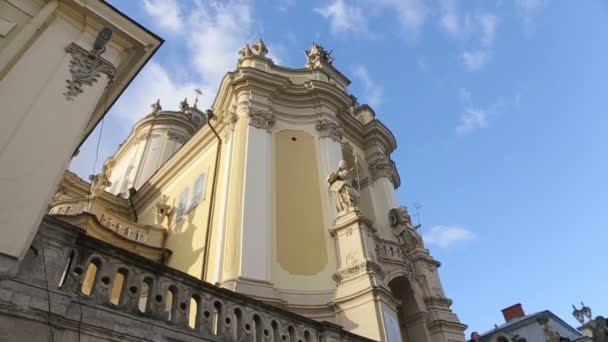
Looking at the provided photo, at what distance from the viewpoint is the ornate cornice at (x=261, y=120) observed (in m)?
15.6

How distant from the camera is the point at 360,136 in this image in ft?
64.6

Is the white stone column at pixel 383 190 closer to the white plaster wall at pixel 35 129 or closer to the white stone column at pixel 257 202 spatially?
the white stone column at pixel 257 202

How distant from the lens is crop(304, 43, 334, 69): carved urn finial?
2154cm

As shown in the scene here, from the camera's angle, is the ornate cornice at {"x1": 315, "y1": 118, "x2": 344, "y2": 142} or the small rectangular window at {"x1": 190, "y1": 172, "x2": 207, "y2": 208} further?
the small rectangular window at {"x1": 190, "y1": 172, "x2": 207, "y2": 208}

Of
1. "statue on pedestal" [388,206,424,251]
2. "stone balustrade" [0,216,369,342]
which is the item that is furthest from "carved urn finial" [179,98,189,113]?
"stone balustrade" [0,216,369,342]

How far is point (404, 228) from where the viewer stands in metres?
16.2

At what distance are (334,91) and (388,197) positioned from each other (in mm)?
4584

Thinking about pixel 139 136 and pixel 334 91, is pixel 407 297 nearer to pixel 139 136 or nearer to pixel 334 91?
pixel 334 91

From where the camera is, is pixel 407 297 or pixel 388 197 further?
pixel 388 197

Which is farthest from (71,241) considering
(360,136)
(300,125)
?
(360,136)

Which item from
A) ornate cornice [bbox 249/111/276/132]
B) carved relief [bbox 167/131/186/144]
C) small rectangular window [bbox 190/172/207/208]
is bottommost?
small rectangular window [bbox 190/172/207/208]

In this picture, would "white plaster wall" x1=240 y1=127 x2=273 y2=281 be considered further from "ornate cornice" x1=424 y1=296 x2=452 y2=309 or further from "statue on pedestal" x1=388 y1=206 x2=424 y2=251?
"ornate cornice" x1=424 y1=296 x2=452 y2=309

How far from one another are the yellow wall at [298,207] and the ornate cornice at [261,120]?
0.52 metres

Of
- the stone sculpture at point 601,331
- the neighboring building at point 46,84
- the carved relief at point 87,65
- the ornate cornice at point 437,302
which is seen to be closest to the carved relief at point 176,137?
the ornate cornice at point 437,302
